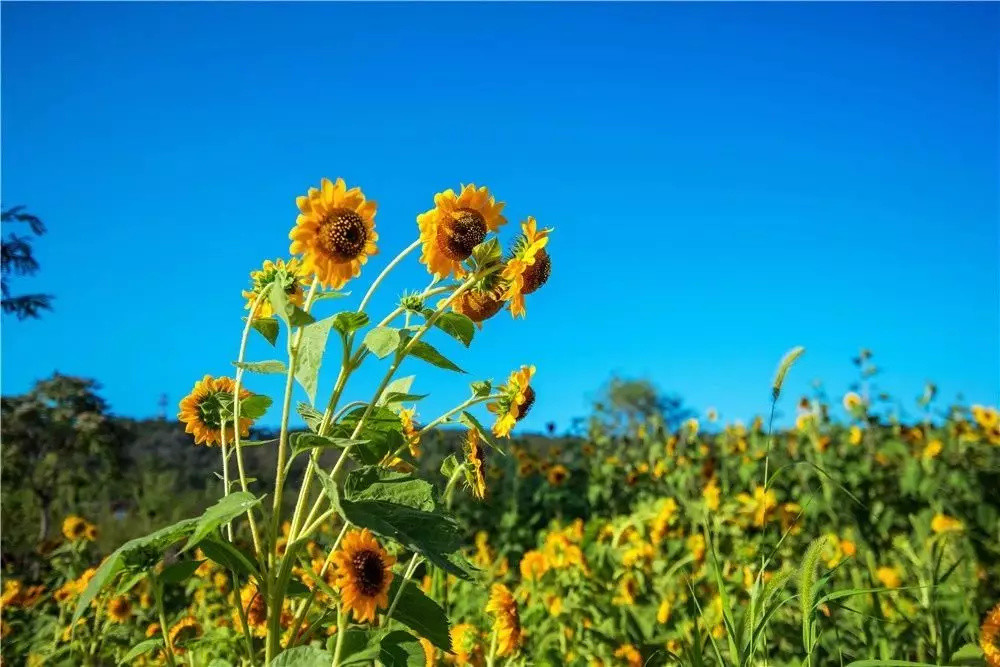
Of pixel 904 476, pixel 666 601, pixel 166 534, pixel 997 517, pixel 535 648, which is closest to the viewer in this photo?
pixel 166 534

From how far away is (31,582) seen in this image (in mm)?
4520

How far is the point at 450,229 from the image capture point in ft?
4.44

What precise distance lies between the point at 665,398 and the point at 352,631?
Result: 22.3m

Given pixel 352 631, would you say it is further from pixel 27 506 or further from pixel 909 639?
pixel 27 506

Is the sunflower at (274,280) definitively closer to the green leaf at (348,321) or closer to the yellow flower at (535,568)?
the green leaf at (348,321)

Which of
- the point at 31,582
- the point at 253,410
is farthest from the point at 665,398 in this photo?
the point at 253,410

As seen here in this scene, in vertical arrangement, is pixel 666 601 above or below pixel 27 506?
below

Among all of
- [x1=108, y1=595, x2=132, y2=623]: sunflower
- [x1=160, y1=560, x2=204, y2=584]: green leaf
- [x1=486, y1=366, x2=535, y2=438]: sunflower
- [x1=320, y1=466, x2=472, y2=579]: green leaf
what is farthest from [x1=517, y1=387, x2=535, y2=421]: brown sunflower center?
[x1=108, y1=595, x2=132, y2=623]: sunflower

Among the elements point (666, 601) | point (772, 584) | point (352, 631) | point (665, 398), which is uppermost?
point (665, 398)

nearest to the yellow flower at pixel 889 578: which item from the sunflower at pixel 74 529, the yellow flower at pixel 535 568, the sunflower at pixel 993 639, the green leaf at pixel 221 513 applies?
the yellow flower at pixel 535 568

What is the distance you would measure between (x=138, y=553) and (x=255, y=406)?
1.15 ft

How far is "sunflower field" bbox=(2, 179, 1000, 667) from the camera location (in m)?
1.28

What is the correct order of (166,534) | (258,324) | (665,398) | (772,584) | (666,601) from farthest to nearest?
(665,398)
(666,601)
(258,324)
(772,584)
(166,534)

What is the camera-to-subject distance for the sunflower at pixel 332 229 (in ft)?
4.26
